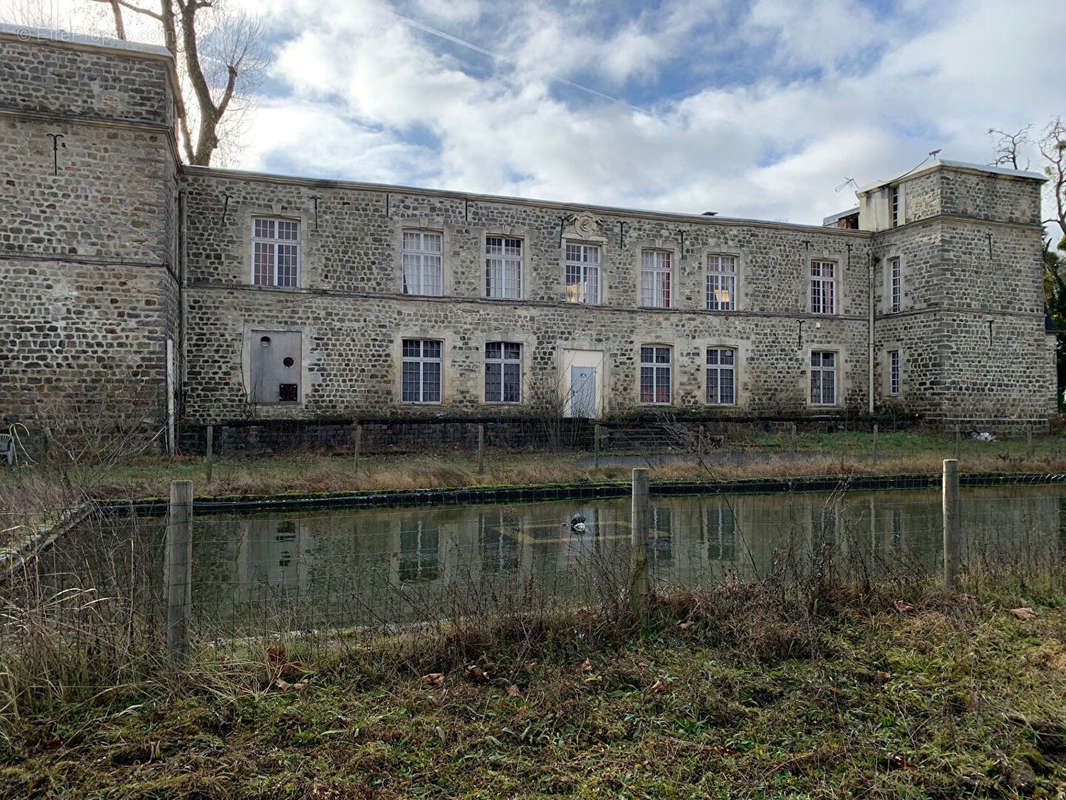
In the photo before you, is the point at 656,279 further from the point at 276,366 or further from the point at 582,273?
the point at 276,366

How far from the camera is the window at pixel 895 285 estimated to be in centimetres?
2494

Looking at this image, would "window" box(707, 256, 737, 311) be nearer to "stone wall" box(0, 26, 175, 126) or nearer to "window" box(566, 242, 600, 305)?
"window" box(566, 242, 600, 305)

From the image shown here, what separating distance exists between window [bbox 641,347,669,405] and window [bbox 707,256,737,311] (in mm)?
2314

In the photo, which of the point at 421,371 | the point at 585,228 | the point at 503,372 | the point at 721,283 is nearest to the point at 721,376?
the point at 721,283

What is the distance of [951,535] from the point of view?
5242 millimetres

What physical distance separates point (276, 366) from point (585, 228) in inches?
384

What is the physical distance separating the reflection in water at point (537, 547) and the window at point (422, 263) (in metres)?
11.4

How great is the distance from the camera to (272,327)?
19.7 meters

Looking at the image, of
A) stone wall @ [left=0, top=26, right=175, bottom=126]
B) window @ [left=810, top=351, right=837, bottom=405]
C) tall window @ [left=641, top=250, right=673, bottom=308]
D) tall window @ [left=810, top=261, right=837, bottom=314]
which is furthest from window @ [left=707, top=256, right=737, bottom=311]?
stone wall @ [left=0, top=26, right=175, bottom=126]

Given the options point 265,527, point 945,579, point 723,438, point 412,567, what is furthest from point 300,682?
point 723,438

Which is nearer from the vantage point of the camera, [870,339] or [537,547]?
[537,547]

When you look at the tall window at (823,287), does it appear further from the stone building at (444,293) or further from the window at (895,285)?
the window at (895,285)

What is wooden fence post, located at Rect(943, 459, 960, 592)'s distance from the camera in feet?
17.1

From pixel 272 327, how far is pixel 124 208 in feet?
15.2
